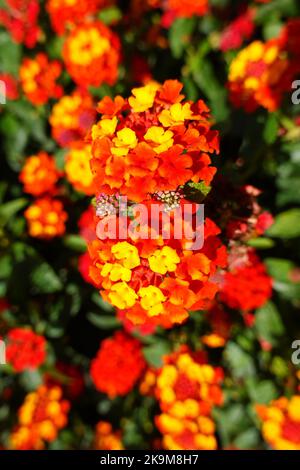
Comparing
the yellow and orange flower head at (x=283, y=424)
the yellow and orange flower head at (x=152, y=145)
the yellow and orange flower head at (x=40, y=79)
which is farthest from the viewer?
the yellow and orange flower head at (x=40, y=79)

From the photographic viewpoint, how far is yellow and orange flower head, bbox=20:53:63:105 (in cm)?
210

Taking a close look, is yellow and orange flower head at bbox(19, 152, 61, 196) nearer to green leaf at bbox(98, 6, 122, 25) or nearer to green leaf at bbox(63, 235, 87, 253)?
green leaf at bbox(63, 235, 87, 253)

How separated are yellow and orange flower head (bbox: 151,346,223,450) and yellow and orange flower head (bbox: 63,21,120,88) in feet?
3.75

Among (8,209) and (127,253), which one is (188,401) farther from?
(8,209)

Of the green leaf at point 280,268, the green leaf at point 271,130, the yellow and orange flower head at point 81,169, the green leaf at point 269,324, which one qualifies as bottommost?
the green leaf at point 269,324

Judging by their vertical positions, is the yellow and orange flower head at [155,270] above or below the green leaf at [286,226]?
below

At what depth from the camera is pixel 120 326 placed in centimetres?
220

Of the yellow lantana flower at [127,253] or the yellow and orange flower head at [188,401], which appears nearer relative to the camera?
the yellow lantana flower at [127,253]

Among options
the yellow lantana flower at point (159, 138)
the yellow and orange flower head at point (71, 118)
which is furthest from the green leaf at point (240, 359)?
the yellow lantana flower at point (159, 138)

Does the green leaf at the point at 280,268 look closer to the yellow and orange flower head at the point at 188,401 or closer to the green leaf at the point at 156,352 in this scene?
the yellow and orange flower head at the point at 188,401

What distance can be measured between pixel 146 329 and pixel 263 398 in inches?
22.1

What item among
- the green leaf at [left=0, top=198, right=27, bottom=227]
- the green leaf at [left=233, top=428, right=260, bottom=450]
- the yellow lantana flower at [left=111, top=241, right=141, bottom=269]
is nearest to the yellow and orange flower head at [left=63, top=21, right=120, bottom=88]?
the green leaf at [left=0, top=198, right=27, bottom=227]

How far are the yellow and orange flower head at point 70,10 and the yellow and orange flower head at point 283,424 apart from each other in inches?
68.2

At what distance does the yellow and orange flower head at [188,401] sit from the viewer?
176 centimetres
